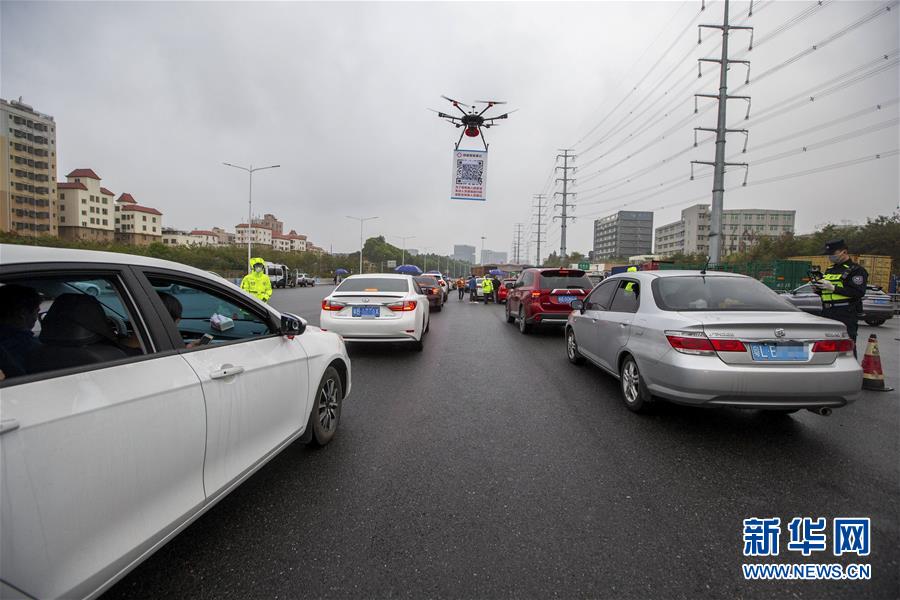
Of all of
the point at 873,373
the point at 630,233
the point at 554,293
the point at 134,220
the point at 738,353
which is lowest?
the point at 873,373

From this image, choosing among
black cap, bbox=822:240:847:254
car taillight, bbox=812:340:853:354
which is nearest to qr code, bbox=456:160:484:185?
black cap, bbox=822:240:847:254

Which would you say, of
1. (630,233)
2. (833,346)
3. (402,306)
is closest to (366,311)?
(402,306)

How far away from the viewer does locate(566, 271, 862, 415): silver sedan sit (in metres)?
3.50

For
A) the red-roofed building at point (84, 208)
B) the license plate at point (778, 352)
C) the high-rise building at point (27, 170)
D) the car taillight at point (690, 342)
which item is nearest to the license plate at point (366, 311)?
the car taillight at point (690, 342)

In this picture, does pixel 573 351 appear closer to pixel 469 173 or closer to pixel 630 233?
pixel 469 173

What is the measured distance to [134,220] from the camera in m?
91.1

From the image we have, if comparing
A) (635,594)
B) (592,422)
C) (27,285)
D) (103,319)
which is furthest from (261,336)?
(592,422)

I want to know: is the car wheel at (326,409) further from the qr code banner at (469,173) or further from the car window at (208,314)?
the qr code banner at (469,173)

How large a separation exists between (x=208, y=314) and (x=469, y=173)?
47.6 feet

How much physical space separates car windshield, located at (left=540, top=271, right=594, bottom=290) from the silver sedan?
5.35m

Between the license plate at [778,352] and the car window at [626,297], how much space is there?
1.34 metres

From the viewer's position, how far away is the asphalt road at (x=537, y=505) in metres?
2.05

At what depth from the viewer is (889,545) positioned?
2322 mm

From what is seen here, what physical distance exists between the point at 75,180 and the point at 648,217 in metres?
148
